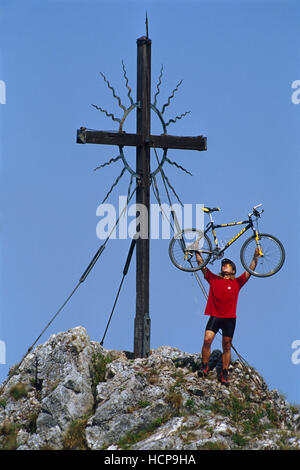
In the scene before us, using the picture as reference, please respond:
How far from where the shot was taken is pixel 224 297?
25.3 meters

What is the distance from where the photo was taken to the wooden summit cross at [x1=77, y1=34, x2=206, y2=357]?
26484 millimetres

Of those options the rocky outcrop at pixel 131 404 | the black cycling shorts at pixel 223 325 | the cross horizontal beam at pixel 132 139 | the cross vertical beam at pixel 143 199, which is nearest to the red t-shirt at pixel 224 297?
the black cycling shorts at pixel 223 325

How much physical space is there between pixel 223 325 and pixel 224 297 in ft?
2.18

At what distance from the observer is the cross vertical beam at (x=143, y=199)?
86.8 ft

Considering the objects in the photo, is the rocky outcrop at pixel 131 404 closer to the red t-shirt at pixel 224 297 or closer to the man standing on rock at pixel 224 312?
the man standing on rock at pixel 224 312

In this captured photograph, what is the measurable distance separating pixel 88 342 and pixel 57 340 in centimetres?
82

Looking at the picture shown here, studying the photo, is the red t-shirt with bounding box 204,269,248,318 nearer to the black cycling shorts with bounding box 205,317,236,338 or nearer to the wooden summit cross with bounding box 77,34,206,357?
the black cycling shorts with bounding box 205,317,236,338

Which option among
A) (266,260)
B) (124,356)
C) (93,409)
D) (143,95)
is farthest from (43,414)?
(143,95)

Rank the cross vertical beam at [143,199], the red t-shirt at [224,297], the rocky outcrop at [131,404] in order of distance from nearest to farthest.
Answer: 1. the rocky outcrop at [131,404]
2. the red t-shirt at [224,297]
3. the cross vertical beam at [143,199]

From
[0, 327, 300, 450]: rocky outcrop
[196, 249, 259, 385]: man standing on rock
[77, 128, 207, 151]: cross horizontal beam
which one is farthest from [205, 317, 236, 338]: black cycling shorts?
[77, 128, 207, 151]: cross horizontal beam

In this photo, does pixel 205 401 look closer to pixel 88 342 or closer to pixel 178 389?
pixel 178 389

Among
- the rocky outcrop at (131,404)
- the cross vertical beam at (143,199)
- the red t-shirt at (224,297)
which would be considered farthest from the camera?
the cross vertical beam at (143,199)

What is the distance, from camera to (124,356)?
87.7ft

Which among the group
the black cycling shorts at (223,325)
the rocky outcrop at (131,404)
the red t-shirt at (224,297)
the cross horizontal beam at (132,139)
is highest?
the cross horizontal beam at (132,139)
